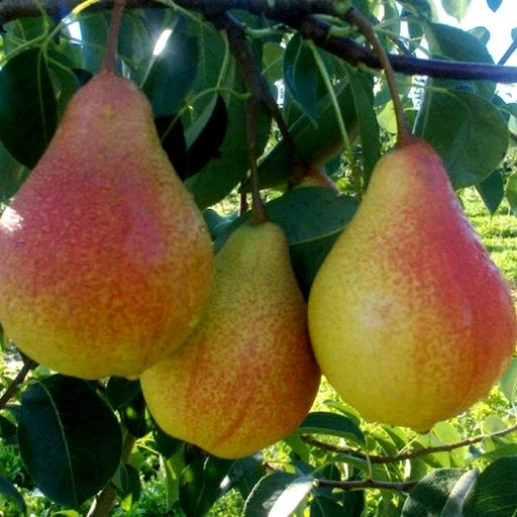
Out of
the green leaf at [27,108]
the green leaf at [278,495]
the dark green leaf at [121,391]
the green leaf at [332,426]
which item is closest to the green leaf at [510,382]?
the green leaf at [332,426]

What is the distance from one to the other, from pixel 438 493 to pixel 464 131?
0.48 meters

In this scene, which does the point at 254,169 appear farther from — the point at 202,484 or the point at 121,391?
the point at 202,484

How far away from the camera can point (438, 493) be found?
122 centimetres

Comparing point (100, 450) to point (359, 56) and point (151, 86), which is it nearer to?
point (151, 86)

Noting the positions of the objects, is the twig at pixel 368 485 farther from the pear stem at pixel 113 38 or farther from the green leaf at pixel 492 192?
the pear stem at pixel 113 38

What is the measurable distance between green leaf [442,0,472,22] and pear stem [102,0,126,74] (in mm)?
1178

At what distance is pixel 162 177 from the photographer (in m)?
0.73

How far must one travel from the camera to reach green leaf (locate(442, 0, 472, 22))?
5.91 feet

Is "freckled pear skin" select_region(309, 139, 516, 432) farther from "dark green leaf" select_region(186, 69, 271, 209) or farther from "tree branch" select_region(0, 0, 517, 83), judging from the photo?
"dark green leaf" select_region(186, 69, 271, 209)

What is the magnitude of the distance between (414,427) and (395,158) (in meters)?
0.22

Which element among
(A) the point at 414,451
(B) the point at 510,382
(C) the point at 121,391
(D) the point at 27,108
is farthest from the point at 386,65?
(B) the point at 510,382

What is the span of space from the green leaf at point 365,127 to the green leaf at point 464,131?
0.34 ft

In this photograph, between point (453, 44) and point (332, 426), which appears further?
point (332, 426)

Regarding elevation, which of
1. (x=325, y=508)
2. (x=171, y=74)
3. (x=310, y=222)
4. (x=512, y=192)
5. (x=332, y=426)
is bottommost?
(x=325, y=508)
